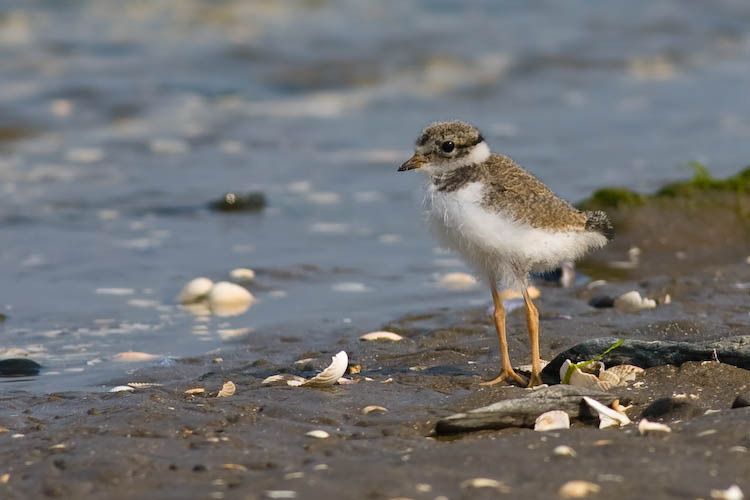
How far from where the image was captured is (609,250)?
23.7 feet

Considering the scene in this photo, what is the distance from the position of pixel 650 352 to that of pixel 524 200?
0.83 m

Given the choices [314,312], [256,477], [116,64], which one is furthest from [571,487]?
[116,64]

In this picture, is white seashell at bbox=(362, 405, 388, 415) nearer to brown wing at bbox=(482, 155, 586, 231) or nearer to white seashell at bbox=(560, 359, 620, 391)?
white seashell at bbox=(560, 359, 620, 391)

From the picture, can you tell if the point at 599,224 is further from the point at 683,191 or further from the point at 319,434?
the point at 683,191

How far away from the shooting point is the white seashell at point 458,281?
6.69 metres

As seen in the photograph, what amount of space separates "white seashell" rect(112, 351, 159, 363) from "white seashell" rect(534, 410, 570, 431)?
2.32 meters

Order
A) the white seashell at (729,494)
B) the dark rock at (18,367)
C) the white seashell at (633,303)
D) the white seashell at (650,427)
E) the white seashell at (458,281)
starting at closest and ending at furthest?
the white seashell at (729,494) → the white seashell at (650,427) → the dark rock at (18,367) → the white seashell at (633,303) → the white seashell at (458,281)

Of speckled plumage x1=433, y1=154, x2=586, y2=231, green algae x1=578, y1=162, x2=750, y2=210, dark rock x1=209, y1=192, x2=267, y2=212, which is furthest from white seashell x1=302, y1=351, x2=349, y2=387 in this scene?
dark rock x1=209, y1=192, x2=267, y2=212

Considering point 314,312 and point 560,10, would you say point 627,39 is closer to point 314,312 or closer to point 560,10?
point 560,10

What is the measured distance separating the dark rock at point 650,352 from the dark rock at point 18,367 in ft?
7.99

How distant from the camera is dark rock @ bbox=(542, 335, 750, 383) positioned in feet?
14.0

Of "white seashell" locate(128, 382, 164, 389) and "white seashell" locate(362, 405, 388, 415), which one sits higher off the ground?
"white seashell" locate(128, 382, 164, 389)

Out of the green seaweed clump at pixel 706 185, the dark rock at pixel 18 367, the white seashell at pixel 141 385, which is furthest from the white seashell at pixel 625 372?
the green seaweed clump at pixel 706 185

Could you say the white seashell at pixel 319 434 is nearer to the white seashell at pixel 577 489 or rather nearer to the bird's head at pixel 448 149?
the white seashell at pixel 577 489
